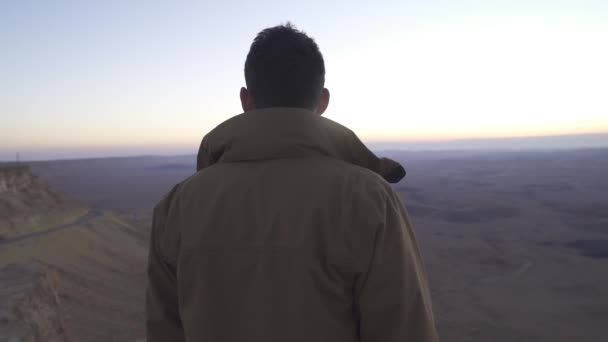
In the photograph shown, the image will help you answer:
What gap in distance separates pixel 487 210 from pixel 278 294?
49.8 meters

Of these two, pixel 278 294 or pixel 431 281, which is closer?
pixel 278 294

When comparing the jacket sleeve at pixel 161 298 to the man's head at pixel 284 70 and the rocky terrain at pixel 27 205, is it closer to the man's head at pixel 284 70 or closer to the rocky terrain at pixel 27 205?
the man's head at pixel 284 70

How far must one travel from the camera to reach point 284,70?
1549 mm

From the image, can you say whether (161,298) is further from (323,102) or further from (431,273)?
(431,273)

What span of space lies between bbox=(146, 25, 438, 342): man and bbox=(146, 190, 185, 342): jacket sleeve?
85 millimetres

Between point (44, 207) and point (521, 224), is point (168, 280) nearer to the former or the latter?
point (44, 207)

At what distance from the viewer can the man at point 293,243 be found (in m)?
1.30

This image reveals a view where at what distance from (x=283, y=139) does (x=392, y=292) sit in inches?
23.5

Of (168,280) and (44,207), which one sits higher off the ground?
(168,280)

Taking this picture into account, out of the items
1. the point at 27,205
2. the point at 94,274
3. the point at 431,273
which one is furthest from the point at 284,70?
the point at 27,205

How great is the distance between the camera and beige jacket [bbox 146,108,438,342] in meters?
1.30

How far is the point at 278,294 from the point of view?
4.30ft

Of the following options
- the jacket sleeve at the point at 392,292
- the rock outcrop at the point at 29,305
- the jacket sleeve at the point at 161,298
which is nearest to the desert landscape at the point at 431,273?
the rock outcrop at the point at 29,305

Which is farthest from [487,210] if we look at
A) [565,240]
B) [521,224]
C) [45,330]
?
[45,330]
